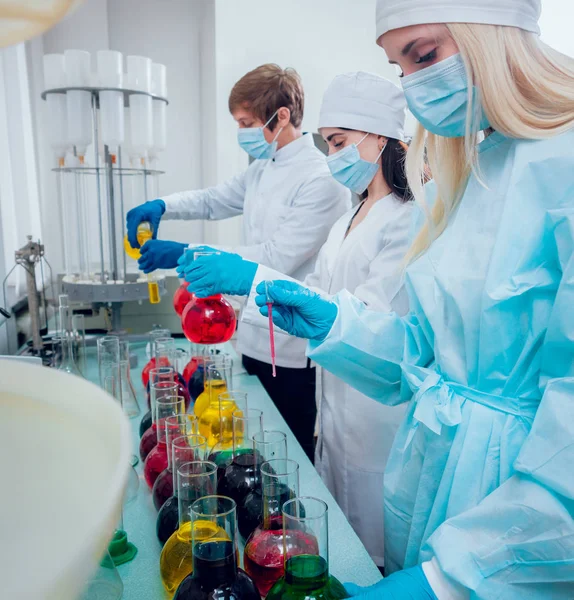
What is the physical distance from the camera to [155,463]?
0.99 m

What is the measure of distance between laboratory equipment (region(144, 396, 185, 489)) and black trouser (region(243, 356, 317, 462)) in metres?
0.92

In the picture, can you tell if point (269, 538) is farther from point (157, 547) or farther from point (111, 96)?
point (111, 96)

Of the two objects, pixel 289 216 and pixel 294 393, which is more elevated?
pixel 289 216

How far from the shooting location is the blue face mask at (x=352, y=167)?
5.01 ft

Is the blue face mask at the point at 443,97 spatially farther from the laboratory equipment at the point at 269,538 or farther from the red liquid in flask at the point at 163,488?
the red liquid in flask at the point at 163,488

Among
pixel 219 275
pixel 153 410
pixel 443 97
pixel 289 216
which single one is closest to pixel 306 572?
pixel 153 410

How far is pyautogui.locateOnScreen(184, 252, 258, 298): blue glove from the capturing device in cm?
132

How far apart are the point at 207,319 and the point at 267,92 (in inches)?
40.3

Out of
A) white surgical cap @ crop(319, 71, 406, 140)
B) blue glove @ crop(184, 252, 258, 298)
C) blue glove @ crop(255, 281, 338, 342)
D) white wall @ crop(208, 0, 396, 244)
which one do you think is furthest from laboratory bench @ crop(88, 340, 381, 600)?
white wall @ crop(208, 0, 396, 244)

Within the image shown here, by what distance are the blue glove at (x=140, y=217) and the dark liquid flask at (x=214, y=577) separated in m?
1.62

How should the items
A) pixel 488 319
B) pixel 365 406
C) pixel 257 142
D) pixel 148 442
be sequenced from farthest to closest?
pixel 257 142 < pixel 365 406 < pixel 148 442 < pixel 488 319

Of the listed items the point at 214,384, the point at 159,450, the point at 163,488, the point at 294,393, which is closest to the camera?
the point at 163,488

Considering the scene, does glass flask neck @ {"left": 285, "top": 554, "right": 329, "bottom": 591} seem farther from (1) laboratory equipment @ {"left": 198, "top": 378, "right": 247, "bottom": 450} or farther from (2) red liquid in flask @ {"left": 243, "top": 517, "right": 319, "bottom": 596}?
(1) laboratory equipment @ {"left": 198, "top": 378, "right": 247, "bottom": 450}

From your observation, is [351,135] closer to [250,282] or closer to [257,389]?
[250,282]
